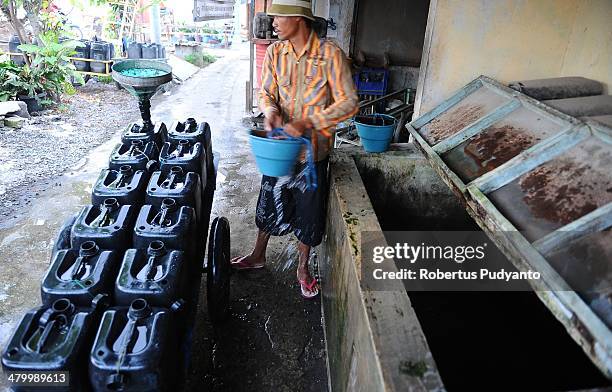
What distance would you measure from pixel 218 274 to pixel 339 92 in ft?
4.64

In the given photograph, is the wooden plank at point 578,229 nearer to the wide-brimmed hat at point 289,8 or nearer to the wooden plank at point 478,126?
the wooden plank at point 478,126

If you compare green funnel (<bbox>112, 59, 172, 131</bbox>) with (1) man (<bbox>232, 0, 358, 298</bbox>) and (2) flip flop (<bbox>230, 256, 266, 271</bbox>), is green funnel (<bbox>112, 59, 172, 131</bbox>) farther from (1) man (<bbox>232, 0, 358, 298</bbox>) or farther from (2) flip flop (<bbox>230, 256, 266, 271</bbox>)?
(2) flip flop (<bbox>230, 256, 266, 271</bbox>)

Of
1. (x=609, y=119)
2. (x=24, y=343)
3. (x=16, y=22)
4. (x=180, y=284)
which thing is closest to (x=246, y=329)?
(x=180, y=284)

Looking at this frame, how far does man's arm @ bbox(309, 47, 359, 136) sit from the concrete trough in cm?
46

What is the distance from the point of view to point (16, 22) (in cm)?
867

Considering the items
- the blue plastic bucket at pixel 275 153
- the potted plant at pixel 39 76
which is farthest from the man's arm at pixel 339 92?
the potted plant at pixel 39 76

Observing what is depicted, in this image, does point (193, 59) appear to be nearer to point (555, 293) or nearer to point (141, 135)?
point (141, 135)

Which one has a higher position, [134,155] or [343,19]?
[343,19]

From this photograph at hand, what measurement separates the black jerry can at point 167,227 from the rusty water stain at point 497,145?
5.32 ft

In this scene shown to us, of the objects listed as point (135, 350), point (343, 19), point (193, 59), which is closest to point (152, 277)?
point (135, 350)

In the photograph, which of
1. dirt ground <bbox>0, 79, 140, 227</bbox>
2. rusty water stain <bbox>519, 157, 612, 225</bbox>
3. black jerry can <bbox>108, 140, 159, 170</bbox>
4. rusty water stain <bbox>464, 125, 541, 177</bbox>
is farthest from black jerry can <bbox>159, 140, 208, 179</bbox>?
dirt ground <bbox>0, 79, 140, 227</bbox>

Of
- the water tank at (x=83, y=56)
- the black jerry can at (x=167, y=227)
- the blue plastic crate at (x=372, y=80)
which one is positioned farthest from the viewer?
the water tank at (x=83, y=56)

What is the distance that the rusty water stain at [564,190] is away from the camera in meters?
1.71

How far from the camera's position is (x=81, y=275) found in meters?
1.91
